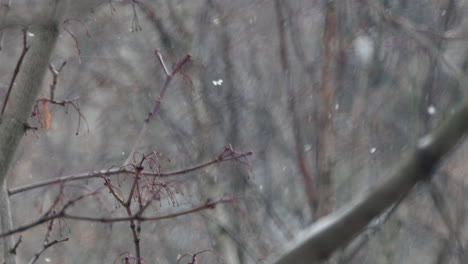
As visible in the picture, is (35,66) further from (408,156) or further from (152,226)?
(152,226)

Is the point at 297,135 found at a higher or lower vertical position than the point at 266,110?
lower

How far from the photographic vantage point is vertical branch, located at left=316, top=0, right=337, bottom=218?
523 cm

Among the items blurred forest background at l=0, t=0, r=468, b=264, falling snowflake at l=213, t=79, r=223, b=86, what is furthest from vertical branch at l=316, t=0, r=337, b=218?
falling snowflake at l=213, t=79, r=223, b=86

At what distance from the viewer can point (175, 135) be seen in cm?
752

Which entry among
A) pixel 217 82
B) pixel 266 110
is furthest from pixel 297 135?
pixel 266 110

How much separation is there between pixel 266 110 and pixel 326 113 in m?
1.91

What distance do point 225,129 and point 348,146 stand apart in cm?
106

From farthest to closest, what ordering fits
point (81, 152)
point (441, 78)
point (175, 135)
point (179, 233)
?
point (81, 152) → point (179, 233) → point (175, 135) → point (441, 78)

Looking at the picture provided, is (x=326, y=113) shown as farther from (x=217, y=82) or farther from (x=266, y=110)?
(x=266, y=110)

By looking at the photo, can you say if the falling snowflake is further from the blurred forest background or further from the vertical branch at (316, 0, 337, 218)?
the vertical branch at (316, 0, 337, 218)

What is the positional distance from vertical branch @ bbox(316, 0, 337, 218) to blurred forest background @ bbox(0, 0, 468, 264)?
0.04 feet

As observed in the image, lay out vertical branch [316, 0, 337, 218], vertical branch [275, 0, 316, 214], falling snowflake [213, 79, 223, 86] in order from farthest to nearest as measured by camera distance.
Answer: falling snowflake [213, 79, 223, 86] < vertical branch [275, 0, 316, 214] < vertical branch [316, 0, 337, 218]

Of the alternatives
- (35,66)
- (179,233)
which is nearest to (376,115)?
(179,233)

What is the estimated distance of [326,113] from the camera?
572 cm
